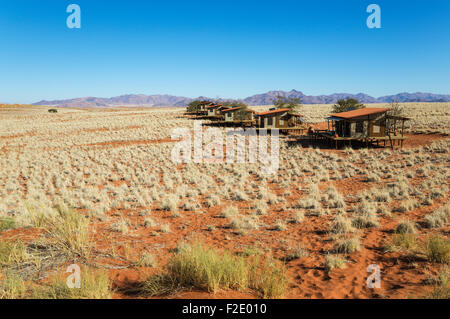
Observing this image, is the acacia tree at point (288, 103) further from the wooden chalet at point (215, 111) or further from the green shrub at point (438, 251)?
the green shrub at point (438, 251)

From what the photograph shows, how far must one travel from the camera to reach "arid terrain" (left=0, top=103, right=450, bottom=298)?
484 centimetres

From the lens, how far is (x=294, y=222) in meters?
9.06

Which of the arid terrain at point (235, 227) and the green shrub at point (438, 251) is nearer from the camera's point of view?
the arid terrain at point (235, 227)

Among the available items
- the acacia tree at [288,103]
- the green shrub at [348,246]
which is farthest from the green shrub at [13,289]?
the acacia tree at [288,103]

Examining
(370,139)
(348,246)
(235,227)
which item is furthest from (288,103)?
(348,246)

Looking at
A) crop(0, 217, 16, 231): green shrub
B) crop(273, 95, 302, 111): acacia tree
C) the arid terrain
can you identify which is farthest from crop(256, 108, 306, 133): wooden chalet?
crop(0, 217, 16, 231): green shrub

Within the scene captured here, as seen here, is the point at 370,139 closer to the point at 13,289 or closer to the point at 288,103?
the point at 13,289

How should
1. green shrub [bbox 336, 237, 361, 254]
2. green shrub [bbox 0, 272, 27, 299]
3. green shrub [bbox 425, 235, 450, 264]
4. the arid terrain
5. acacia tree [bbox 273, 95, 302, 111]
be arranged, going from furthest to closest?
1. acacia tree [bbox 273, 95, 302, 111]
2. green shrub [bbox 336, 237, 361, 254]
3. green shrub [bbox 425, 235, 450, 264]
4. the arid terrain
5. green shrub [bbox 0, 272, 27, 299]

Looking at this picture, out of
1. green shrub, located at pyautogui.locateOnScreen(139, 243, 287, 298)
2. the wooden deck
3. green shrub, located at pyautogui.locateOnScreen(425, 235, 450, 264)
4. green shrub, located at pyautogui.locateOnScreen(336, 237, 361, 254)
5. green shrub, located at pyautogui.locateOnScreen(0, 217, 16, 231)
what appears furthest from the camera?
the wooden deck

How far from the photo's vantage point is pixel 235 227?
8.80 m

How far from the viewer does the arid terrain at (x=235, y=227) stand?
15.9ft

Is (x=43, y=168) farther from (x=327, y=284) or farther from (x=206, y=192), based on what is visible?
(x=327, y=284)

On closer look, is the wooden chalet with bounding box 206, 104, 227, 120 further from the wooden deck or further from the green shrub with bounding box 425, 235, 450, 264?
the green shrub with bounding box 425, 235, 450, 264

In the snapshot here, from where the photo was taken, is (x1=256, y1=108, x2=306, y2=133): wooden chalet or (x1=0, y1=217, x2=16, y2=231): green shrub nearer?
(x1=0, y1=217, x2=16, y2=231): green shrub
